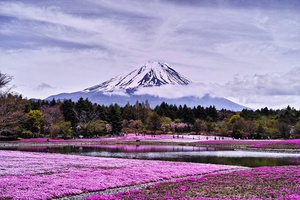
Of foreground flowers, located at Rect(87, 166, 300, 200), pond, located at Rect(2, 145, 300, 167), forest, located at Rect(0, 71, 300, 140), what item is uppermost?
forest, located at Rect(0, 71, 300, 140)

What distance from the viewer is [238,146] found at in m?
74.4

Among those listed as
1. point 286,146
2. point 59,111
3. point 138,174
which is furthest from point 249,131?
point 138,174

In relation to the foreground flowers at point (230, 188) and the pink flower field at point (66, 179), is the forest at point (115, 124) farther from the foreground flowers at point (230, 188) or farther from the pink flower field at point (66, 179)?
the foreground flowers at point (230, 188)

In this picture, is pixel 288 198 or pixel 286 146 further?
pixel 286 146

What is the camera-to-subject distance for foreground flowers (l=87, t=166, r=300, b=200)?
741 inches

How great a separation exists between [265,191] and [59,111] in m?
104

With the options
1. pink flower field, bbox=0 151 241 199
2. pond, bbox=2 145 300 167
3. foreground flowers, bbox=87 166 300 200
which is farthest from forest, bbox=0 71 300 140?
foreground flowers, bbox=87 166 300 200

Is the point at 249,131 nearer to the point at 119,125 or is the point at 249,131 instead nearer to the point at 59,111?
the point at 119,125

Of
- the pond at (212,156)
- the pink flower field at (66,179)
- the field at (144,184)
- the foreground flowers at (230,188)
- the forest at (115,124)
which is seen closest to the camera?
the foreground flowers at (230,188)

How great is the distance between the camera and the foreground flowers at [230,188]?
741 inches

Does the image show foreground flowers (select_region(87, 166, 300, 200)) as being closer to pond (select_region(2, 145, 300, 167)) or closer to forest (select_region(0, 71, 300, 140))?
pond (select_region(2, 145, 300, 167))

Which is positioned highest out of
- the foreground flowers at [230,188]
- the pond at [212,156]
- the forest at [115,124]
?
the forest at [115,124]

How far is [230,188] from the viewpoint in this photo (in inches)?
855

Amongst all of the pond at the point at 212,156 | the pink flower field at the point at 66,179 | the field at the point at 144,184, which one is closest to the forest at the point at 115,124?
the pond at the point at 212,156
